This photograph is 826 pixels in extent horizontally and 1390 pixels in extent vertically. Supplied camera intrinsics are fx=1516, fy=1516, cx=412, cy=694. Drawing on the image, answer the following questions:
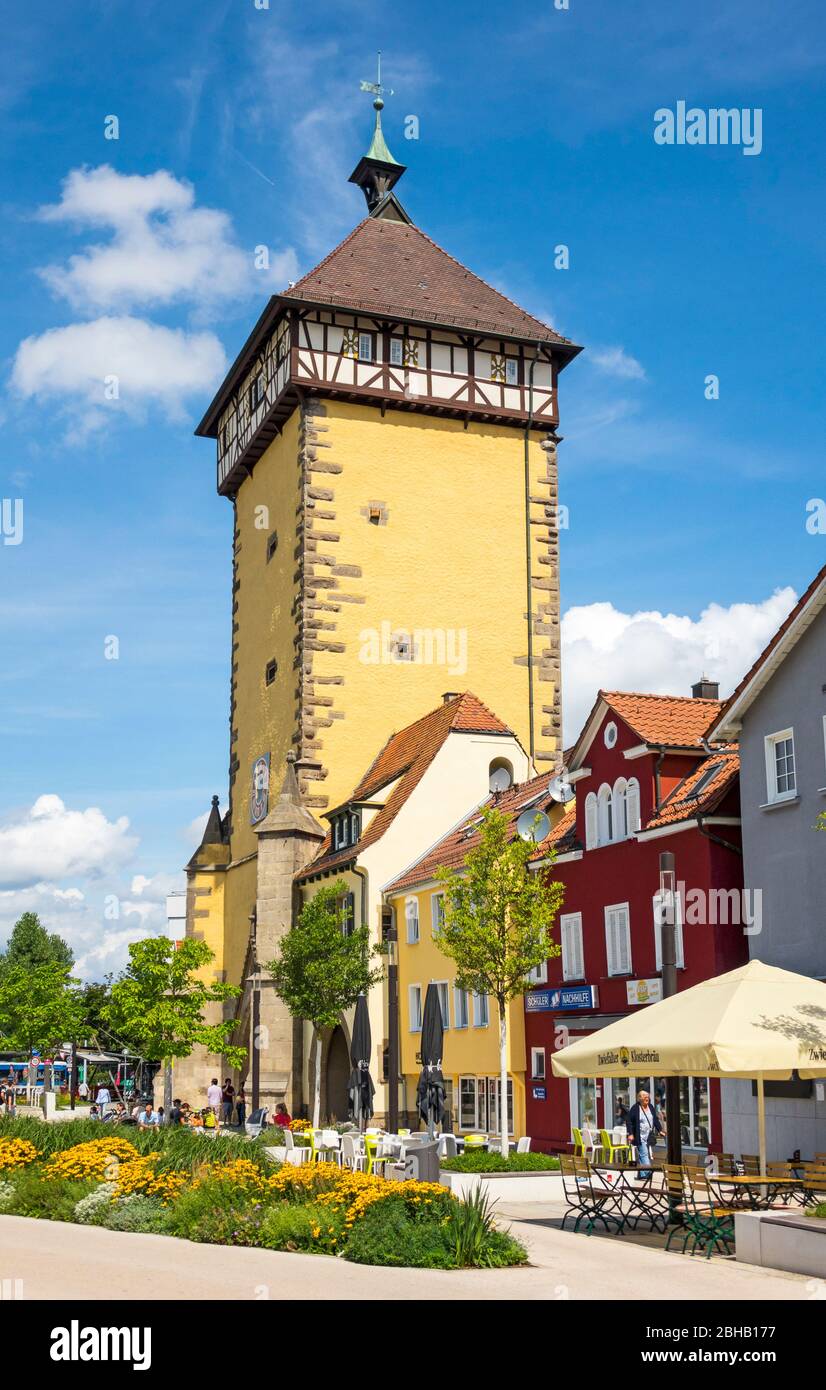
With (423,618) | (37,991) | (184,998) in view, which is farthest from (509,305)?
(37,991)

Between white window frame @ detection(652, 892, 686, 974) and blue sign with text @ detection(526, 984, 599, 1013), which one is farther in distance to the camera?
blue sign with text @ detection(526, 984, 599, 1013)

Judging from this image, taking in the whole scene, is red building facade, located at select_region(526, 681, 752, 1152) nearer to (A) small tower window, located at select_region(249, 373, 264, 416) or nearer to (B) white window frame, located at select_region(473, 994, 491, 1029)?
(B) white window frame, located at select_region(473, 994, 491, 1029)

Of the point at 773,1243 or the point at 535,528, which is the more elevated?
the point at 535,528

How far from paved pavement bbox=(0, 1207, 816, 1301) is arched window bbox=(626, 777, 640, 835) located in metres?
12.3

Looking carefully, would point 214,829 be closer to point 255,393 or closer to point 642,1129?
point 255,393

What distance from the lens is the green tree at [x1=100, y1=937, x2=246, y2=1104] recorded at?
37250mm

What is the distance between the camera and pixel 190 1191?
654 inches

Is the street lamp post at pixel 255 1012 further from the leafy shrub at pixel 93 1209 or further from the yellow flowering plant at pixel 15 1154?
the leafy shrub at pixel 93 1209

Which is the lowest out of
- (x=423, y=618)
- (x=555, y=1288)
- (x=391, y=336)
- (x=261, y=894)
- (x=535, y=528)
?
(x=555, y=1288)

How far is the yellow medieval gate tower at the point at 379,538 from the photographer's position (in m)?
42.5

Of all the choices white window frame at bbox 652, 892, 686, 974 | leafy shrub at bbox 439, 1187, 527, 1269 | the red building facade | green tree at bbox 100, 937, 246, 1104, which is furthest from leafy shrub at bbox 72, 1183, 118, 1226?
green tree at bbox 100, 937, 246, 1104

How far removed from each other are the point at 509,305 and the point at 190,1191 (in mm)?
36052

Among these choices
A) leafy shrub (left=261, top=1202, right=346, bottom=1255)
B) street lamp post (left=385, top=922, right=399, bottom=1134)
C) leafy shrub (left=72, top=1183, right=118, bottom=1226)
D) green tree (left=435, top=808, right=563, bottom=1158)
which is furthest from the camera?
street lamp post (left=385, top=922, right=399, bottom=1134)

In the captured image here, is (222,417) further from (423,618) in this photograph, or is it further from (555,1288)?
(555,1288)
